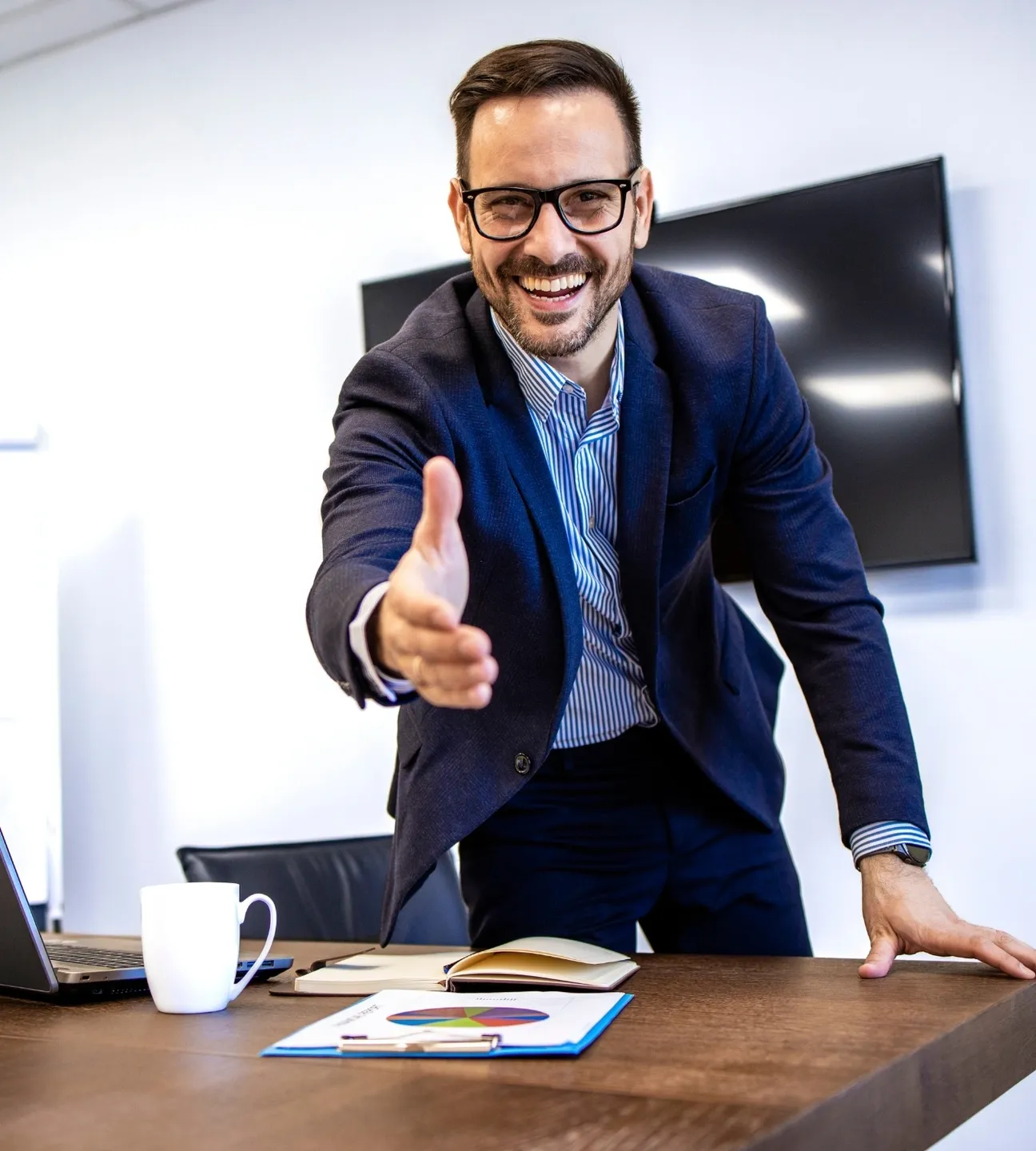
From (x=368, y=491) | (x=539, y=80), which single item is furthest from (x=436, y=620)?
(x=539, y=80)

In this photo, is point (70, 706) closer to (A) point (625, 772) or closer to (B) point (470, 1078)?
(A) point (625, 772)

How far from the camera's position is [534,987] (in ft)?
3.36

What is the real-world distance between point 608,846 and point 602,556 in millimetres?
334

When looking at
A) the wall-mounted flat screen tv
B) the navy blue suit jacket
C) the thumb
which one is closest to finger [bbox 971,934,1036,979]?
the navy blue suit jacket

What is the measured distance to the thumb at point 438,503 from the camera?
2.93ft

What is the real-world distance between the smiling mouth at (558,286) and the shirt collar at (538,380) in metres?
0.06

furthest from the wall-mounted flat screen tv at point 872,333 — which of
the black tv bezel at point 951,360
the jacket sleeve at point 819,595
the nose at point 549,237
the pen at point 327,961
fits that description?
the pen at point 327,961

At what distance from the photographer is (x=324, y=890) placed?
2.17 m

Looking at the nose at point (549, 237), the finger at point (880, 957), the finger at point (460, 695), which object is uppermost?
the nose at point (549, 237)

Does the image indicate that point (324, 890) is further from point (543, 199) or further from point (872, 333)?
point (872, 333)

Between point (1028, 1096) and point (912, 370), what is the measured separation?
1381 mm

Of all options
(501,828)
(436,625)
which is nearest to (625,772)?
(501,828)

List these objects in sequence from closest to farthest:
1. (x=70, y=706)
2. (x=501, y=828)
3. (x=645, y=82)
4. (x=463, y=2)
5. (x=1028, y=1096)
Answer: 1. (x=501, y=828)
2. (x=1028, y=1096)
3. (x=645, y=82)
4. (x=463, y=2)
5. (x=70, y=706)

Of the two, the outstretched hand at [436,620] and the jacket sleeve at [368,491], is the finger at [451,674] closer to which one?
the outstretched hand at [436,620]
